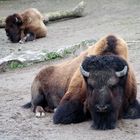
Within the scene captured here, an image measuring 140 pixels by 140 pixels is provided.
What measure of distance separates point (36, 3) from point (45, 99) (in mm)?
16277

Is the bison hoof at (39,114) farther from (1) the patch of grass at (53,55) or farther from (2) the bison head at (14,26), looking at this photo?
(2) the bison head at (14,26)

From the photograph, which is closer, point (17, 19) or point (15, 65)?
point (15, 65)

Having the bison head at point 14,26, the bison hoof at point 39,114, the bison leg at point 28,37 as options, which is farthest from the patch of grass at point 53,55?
the bison hoof at point 39,114

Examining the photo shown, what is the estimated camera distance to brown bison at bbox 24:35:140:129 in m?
7.48

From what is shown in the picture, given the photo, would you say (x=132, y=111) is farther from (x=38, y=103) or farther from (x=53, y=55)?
(x=53, y=55)

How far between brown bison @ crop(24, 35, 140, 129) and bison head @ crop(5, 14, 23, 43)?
8.74 m

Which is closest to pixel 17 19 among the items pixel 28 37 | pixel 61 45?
pixel 28 37

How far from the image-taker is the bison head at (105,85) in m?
7.41

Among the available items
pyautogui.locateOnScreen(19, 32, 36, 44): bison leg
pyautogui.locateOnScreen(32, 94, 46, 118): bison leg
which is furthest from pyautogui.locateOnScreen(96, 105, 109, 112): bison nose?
pyautogui.locateOnScreen(19, 32, 36, 44): bison leg

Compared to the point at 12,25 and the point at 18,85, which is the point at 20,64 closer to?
the point at 18,85

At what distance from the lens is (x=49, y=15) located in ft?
68.7

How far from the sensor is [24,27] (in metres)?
18.1

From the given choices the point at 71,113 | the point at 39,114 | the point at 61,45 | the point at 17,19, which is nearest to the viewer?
the point at 71,113

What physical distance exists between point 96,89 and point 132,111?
36.1 inches
